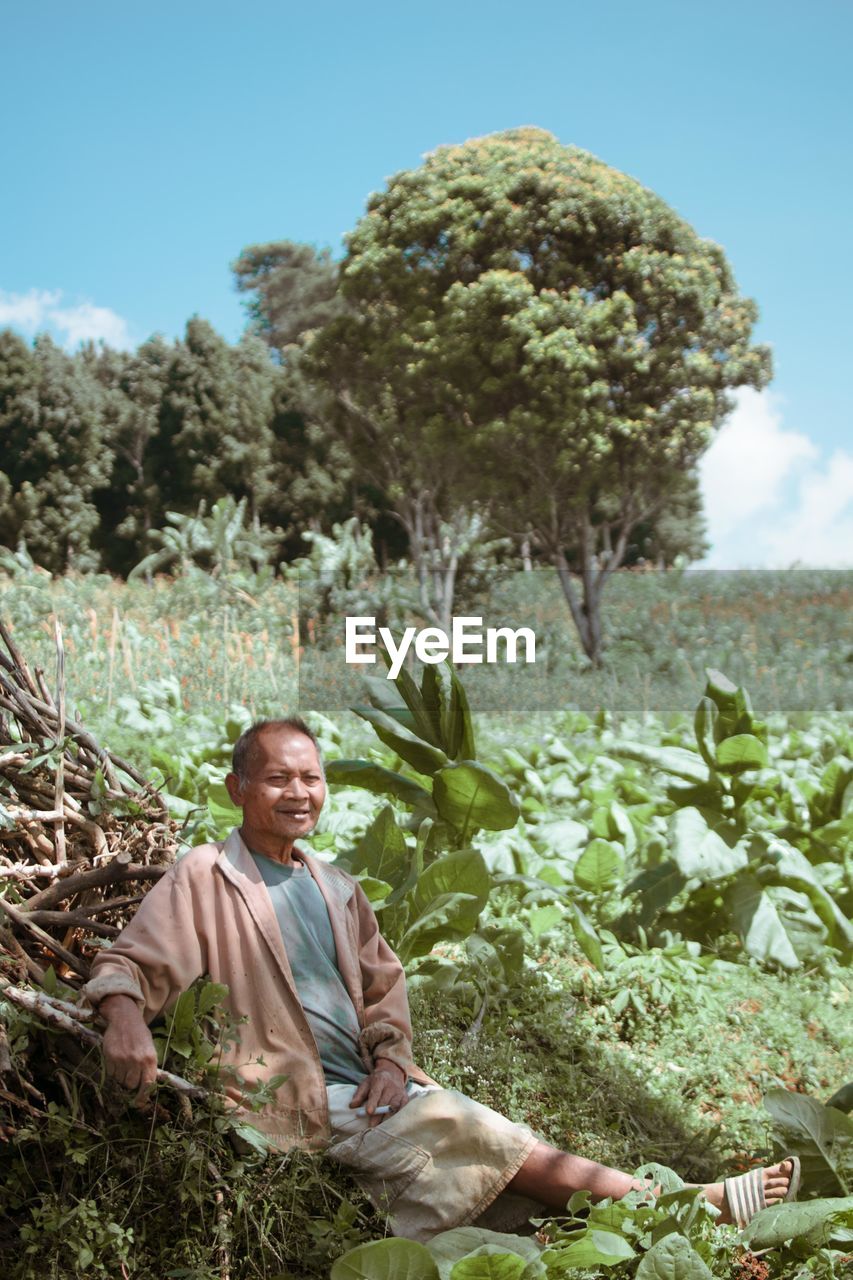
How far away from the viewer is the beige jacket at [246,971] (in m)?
2.03

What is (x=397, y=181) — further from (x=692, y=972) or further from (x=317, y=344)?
(x=692, y=972)

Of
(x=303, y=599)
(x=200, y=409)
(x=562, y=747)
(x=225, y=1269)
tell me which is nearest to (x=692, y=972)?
(x=562, y=747)

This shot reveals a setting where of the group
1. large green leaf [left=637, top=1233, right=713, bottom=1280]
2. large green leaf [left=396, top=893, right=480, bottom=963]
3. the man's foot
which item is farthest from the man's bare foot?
large green leaf [left=396, top=893, right=480, bottom=963]

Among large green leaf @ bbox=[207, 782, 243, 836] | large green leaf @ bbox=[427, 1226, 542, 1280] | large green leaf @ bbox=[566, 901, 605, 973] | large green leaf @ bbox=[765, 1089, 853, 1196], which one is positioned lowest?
large green leaf @ bbox=[765, 1089, 853, 1196]

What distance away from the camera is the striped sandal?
2.26m

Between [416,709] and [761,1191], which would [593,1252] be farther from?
[416,709]

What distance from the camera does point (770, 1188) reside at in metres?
2.33

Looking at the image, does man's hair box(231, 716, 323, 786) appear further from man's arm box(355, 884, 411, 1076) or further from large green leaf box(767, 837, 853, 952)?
large green leaf box(767, 837, 853, 952)

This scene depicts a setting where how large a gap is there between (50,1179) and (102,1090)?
0.45ft

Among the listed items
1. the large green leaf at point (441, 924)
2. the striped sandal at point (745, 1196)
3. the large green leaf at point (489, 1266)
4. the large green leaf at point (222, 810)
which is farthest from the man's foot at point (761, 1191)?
the large green leaf at point (222, 810)

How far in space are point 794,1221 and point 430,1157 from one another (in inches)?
23.4

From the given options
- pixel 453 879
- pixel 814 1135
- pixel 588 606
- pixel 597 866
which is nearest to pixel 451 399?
pixel 588 606

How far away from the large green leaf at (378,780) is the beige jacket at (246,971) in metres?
1.14

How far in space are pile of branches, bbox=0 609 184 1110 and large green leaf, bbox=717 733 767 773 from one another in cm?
217
